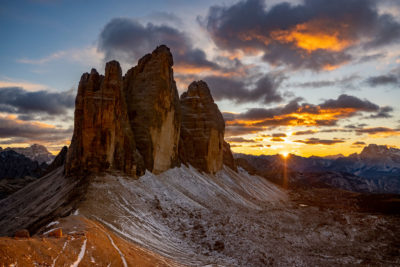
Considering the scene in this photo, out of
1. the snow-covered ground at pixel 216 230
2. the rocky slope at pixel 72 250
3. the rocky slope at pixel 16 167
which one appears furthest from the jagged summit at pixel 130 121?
the rocky slope at pixel 16 167

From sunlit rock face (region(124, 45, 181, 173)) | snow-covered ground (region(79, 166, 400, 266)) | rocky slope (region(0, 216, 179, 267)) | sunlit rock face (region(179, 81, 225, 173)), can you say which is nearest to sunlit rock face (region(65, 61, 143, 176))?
snow-covered ground (region(79, 166, 400, 266))

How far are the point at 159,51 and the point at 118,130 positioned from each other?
2064cm

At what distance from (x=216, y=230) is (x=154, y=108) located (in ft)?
80.4

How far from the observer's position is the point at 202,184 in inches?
2124

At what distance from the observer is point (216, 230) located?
30531 mm

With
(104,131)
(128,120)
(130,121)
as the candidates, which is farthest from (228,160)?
(104,131)

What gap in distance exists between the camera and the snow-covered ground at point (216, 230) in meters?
24.9

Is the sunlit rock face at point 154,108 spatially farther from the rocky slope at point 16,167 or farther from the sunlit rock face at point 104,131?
the rocky slope at point 16,167

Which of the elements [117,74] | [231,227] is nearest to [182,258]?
[231,227]

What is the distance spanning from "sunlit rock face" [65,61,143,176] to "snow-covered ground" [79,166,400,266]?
2850 millimetres

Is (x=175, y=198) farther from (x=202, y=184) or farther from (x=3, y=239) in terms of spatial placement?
(x=3, y=239)

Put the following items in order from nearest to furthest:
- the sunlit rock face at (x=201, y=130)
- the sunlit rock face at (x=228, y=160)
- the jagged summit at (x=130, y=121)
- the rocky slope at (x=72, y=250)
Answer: the rocky slope at (x=72, y=250)
the jagged summit at (x=130, y=121)
the sunlit rock face at (x=201, y=130)
the sunlit rock face at (x=228, y=160)

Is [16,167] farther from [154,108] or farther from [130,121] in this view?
[154,108]

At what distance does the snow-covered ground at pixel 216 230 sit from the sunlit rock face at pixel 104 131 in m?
2.85
